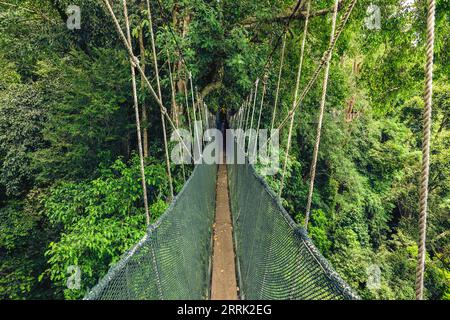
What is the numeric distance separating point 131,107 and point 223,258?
→ 341 centimetres

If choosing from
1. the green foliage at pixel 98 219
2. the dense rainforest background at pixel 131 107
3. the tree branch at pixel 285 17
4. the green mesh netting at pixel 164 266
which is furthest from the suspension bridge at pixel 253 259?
the tree branch at pixel 285 17

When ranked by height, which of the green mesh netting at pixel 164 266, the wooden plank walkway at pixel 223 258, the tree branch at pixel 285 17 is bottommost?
the wooden plank walkway at pixel 223 258

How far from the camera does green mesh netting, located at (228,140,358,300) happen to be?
2.95ft

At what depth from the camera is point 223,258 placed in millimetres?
3113

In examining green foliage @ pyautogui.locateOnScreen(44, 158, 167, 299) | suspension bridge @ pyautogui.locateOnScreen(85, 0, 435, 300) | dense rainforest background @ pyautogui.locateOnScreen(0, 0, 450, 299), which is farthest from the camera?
dense rainforest background @ pyautogui.locateOnScreen(0, 0, 450, 299)

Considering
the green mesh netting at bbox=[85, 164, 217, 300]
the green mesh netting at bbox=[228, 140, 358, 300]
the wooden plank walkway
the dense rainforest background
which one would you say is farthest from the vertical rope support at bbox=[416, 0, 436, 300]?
the dense rainforest background

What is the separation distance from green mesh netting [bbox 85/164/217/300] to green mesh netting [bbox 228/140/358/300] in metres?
0.43

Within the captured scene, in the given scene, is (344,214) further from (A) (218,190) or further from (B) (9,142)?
(B) (9,142)

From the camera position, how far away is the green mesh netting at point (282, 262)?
0.90 meters

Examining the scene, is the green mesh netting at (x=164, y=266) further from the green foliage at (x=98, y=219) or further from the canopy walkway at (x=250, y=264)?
the green foliage at (x=98, y=219)

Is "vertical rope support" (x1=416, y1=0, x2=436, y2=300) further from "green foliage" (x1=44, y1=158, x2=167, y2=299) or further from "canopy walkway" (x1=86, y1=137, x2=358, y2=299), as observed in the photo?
"green foliage" (x1=44, y1=158, x2=167, y2=299)

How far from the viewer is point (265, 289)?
1.56 m

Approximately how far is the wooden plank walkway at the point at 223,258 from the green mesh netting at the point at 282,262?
32 cm

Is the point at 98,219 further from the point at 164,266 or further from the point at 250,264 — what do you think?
the point at 164,266
